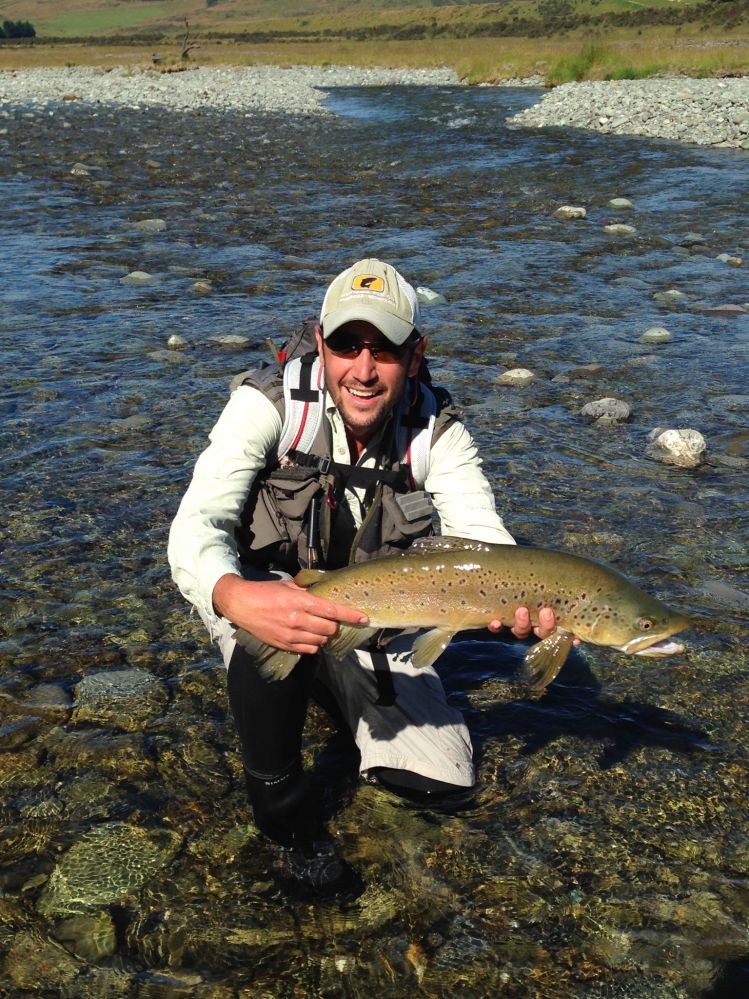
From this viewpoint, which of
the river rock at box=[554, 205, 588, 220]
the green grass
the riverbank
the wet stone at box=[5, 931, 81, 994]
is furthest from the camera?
the green grass

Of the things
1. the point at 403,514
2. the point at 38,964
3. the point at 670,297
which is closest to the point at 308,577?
the point at 403,514

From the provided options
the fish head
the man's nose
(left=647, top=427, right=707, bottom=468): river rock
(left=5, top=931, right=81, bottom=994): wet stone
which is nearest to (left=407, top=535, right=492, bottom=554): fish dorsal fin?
the fish head

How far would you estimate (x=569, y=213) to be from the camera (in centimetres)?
1614

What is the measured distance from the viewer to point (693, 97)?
27.0 metres

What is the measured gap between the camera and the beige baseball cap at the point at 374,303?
3.76 m

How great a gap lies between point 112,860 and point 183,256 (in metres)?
11.3

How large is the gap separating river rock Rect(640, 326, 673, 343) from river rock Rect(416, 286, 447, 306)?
2.45 m

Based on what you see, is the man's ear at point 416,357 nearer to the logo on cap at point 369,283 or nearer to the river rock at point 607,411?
the logo on cap at point 369,283

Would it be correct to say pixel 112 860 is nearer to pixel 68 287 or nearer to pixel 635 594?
pixel 635 594

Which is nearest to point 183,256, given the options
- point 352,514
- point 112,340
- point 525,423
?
point 112,340

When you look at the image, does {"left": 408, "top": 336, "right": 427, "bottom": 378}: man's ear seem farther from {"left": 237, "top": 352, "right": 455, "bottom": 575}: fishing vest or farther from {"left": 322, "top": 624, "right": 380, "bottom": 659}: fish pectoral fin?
{"left": 322, "top": 624, "right": 380, "bottom": 659}: fish pectoral fin

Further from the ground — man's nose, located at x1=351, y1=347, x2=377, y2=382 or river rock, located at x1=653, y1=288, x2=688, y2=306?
man's nose, located at x1=351, y1=347, x2=377, y2=382

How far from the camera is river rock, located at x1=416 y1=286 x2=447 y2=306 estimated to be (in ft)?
37.8

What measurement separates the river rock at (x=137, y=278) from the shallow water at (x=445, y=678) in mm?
205
